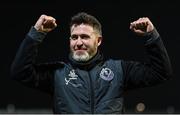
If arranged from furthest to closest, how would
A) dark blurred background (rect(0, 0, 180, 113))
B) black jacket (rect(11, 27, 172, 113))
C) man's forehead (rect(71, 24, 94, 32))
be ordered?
1. dark blurred background (rect(0, 0, 180, 113))
2. man's forehead (rect(71, 24, 94, 32))
3. black jacket (rect(11, 27, 172, 113))

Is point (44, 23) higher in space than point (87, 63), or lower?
higher

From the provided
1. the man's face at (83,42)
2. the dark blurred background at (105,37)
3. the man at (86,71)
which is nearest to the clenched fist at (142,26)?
the man at (86,71)

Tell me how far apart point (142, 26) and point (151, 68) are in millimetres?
184

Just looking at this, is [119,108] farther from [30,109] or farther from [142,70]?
[30,109]

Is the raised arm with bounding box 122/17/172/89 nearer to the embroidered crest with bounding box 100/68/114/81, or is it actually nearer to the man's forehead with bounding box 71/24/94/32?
the embroidered crest with bounding box 100/68/114/81

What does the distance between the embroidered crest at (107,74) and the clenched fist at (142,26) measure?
21 cm

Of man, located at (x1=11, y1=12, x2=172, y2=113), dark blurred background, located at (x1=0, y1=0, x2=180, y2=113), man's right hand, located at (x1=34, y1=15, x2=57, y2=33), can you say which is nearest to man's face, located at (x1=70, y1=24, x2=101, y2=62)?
man, located at (x1=11, y1=12, x2=172, y2=113)

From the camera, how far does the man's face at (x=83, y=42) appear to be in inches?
105

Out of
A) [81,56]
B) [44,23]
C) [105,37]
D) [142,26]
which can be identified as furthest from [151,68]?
[105,37]

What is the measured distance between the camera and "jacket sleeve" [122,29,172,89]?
2.67 metres

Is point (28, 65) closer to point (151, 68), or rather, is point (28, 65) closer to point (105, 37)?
point (151, 68)

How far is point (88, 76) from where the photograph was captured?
8.68ft

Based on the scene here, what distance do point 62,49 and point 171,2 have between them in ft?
3.66

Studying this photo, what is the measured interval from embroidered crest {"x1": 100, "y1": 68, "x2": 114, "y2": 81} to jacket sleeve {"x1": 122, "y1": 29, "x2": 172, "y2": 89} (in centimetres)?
6
